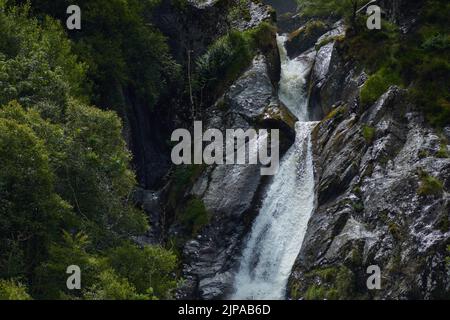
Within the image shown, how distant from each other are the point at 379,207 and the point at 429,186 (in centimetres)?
223

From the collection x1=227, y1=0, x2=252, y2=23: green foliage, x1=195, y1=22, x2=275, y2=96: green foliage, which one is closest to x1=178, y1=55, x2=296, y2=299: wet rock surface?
x1=195, y1=22, x2=275, y2=96: green foliage

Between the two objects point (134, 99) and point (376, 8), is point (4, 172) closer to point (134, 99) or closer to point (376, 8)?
point (134, 99)

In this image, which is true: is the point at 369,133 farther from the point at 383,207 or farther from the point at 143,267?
the point at 143,267

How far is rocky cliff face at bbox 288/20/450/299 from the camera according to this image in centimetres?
2422

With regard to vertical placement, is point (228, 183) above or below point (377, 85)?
below

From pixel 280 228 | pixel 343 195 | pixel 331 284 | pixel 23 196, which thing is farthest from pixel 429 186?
pixel 23 196

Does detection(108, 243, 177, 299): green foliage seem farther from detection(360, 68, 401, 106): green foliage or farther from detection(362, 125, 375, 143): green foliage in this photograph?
detection(360, 68, 401, 106): green foliage

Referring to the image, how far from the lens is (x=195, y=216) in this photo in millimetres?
31953

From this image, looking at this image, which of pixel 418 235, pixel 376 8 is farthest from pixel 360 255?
pixel 376 8

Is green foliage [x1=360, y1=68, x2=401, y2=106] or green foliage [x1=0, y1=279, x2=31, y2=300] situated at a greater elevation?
green foliage [x1=360, y1=68, x2=401, y2=106]

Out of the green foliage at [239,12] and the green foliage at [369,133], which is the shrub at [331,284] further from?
the green foliage at [239,12]

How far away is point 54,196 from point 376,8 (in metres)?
22.0

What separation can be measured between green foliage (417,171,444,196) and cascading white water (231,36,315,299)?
6.34 meters

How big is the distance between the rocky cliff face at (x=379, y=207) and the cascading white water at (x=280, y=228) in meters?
0.95
